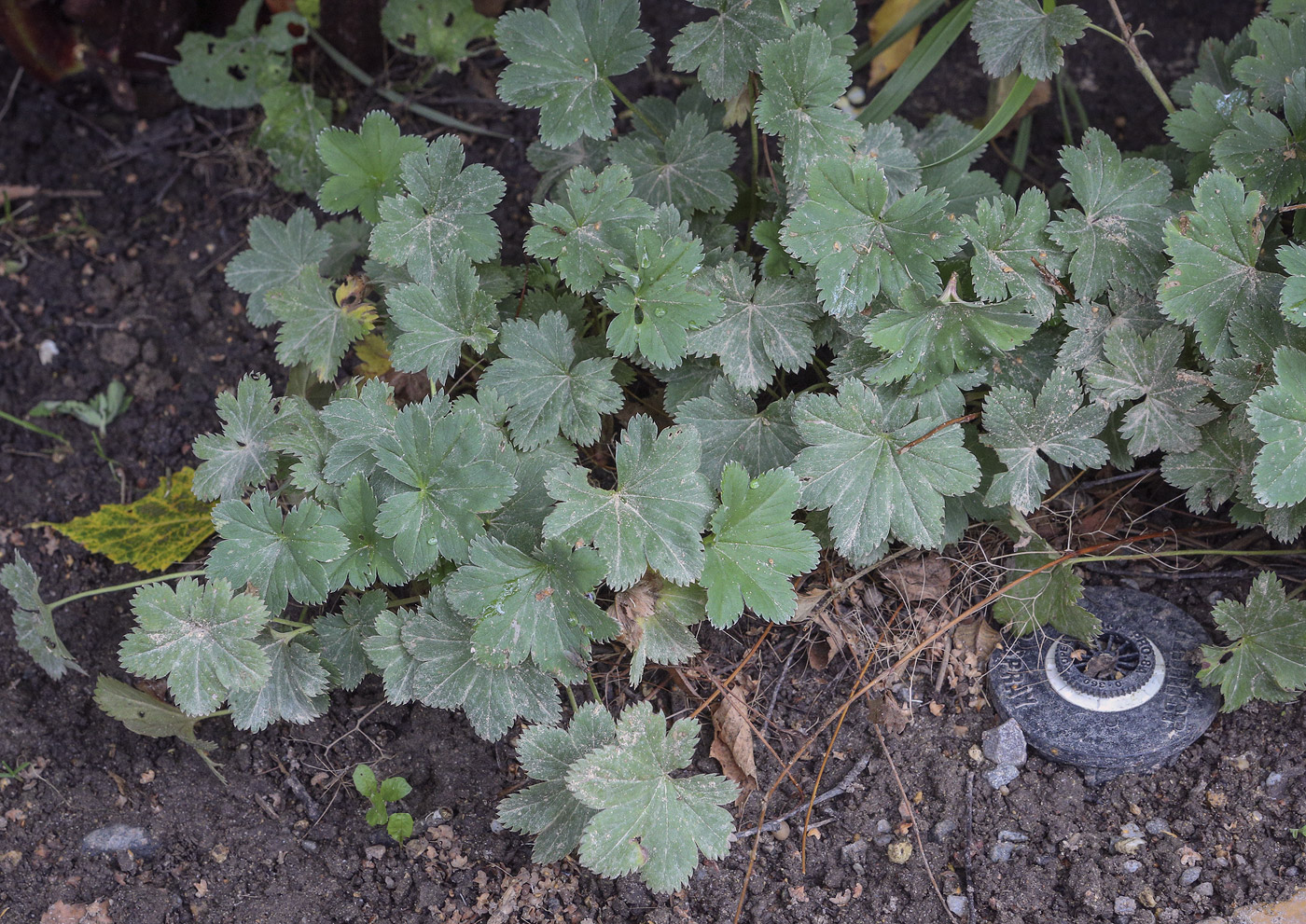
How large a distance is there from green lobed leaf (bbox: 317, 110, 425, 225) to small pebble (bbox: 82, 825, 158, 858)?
54.3 inches

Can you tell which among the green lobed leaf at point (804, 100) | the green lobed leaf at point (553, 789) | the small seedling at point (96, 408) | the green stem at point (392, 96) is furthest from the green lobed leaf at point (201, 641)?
the green stem at point (392, 96)

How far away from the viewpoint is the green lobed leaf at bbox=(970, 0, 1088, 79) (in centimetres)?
205

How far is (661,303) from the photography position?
6.19 feet

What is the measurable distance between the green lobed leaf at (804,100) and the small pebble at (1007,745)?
1.20 metres

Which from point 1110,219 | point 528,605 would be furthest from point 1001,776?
point 1110,219

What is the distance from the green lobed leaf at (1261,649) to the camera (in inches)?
73.7

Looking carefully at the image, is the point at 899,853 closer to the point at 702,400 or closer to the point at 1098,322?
the point at 702,400

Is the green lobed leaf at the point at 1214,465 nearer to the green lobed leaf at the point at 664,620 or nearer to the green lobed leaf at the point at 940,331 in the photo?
the green lobed leaf at the point at 940,331

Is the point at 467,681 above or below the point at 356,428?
below

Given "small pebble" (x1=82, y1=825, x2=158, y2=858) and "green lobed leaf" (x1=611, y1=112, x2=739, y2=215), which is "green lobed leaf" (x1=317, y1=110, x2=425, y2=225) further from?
"small pebble" (x1=82, y1=825, x2=158, y2=858)

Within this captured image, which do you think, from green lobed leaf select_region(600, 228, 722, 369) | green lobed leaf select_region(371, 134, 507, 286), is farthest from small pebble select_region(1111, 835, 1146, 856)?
green lobed leaf select_region(371, 134, 507, 286)

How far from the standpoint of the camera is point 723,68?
6.52 ft

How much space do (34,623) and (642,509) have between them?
1354 mm

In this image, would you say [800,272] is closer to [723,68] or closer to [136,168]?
[723,68]
